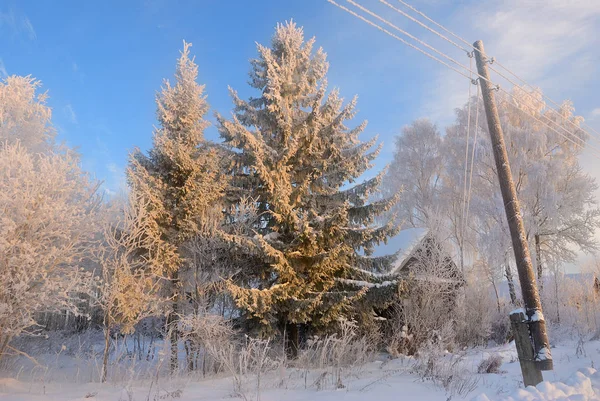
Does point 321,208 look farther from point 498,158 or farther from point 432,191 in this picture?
point 432,191

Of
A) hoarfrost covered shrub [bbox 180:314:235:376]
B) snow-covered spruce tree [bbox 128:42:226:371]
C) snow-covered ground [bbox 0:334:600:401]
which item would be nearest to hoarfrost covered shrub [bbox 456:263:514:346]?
snow-covered ground [bbox 0:334:600:401]

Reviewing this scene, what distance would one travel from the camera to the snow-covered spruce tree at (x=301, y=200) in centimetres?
1241

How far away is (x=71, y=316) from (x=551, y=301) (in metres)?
24.5

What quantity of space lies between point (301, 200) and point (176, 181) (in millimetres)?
4764

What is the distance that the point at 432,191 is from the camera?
28.9 metres

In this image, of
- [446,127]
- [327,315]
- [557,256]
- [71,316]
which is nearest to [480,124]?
[446,127]

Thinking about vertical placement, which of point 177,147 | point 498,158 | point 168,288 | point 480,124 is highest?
point 480,124

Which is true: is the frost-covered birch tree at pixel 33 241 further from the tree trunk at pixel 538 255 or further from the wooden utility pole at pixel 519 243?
the tree trunk at pixel 538 255

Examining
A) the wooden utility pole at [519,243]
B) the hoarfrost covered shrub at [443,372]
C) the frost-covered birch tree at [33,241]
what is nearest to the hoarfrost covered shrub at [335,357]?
the hoarfrost covered shrub at [443,372]

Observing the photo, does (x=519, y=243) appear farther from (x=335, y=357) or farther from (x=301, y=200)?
(x=301, y=200)

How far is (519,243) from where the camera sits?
24.2 ft

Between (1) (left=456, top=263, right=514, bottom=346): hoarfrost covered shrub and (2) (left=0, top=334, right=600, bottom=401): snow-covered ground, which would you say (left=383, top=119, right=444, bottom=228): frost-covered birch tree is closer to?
(1) (left=456, top=263, right=514, bottom=346): hoarfrost covered shrub

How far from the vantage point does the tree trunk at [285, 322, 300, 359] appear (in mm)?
13031

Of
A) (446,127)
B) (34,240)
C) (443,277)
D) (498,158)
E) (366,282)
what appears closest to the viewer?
(498,158)
